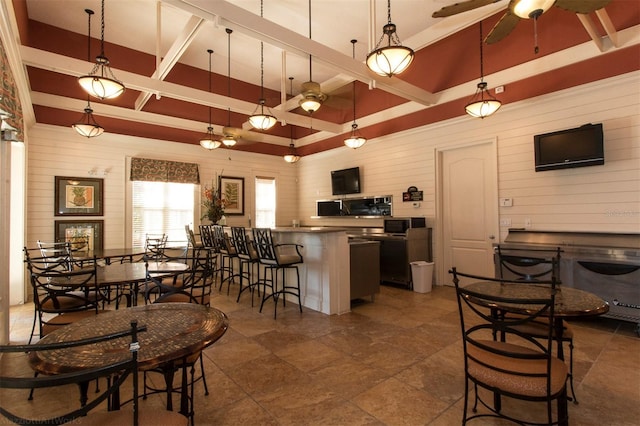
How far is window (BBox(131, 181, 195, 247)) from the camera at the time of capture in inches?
253

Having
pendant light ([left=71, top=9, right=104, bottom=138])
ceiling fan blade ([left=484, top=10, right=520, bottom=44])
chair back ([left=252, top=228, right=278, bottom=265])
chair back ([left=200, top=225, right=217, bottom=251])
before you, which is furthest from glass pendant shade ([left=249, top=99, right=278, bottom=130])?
ceiling fan blade ([left=484, top=10, right=520, bottom=44])

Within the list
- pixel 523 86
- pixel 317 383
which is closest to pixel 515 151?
pixel 523 86

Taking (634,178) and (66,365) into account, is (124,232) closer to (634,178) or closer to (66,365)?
(66,365)

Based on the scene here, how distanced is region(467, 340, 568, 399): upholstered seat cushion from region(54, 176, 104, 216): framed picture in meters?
6.57

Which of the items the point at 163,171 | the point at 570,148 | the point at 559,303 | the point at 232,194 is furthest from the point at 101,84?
the point at 570,148

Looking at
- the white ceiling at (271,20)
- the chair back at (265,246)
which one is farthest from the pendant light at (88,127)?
the chair back at (265,246)

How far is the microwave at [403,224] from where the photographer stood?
569 centimetres

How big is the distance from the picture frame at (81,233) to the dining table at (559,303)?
6.30 meters

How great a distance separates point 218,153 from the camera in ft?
24.8

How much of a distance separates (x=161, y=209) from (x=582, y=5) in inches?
279

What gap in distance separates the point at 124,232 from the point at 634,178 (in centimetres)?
805

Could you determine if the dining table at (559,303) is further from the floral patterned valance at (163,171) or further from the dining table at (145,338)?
the floral patterned valance at (163,171)

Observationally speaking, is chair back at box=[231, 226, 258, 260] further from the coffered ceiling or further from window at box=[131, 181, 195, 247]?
the coffered ceiling

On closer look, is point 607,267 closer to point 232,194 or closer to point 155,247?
point 155,247
